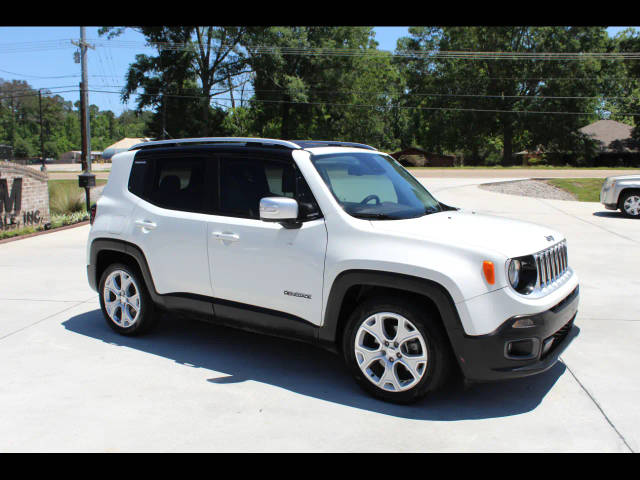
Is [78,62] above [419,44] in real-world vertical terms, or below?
below

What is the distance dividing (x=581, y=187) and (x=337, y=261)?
92.6 ft

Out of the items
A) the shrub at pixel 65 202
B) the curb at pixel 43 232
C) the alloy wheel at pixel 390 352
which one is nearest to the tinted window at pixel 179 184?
the alloy wheel at pixel 390 352

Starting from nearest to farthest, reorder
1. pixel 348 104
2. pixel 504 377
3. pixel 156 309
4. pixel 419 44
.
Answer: pixel 504 377
pixel 156 309
pixel 348 104
pixel 419 44

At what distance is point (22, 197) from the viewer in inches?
541

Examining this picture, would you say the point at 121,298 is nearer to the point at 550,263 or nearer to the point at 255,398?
the point at 255,398

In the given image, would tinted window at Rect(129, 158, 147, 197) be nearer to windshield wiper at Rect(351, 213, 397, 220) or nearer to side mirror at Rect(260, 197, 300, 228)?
side mirror at Rect(260, 197, 300, 228)

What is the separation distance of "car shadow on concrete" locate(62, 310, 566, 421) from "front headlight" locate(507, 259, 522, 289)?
2.90ft

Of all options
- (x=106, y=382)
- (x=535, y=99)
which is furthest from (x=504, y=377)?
(x=535, y=99)

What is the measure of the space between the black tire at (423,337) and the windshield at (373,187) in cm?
68

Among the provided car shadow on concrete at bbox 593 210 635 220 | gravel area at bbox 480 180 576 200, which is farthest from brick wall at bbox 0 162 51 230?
gravel area at bbox 480 180 576 200

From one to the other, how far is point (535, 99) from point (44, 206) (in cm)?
5898

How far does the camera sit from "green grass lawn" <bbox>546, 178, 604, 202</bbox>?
2648 cm
